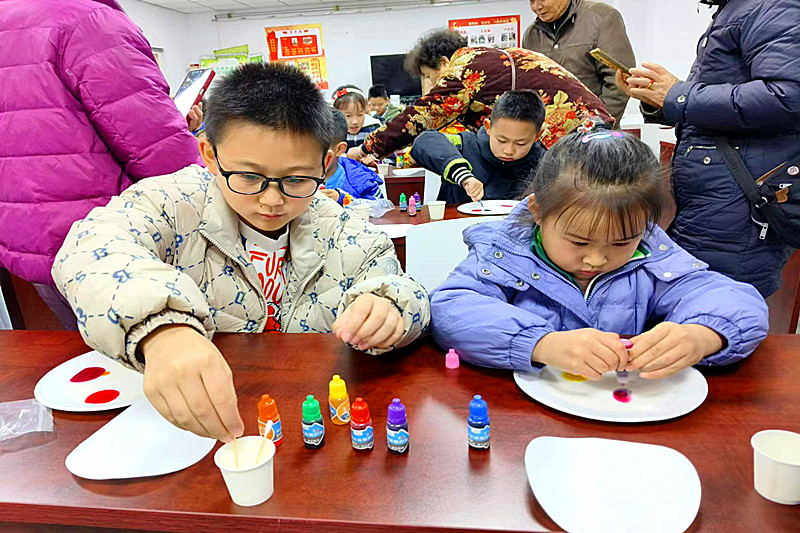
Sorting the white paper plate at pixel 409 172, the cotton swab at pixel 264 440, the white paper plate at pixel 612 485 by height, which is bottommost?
the white paper plate at pixel 409 172

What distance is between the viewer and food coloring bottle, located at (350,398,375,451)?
0.71m

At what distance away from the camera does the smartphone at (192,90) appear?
Answer: 1.85m

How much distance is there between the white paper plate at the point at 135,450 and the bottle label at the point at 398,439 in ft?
0.81

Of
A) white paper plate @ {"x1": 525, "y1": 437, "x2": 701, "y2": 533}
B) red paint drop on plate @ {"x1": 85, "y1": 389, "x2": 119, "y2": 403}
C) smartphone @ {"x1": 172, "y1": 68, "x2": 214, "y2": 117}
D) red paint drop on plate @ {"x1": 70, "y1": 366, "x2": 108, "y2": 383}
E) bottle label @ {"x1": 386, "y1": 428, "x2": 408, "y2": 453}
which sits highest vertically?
smartphone @ {"x1": 172, "y1": 68, "x2": 214, "y2": 117}

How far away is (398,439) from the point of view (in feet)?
2.28

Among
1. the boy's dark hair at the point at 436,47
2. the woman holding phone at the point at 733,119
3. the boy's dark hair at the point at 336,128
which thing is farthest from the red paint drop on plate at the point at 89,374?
the boy's dark hair at the point at 436,47

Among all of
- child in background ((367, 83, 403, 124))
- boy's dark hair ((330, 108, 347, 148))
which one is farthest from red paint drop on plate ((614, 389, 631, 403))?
child in background ((367, 83, 403, 124))

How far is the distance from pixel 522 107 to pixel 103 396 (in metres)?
2.03

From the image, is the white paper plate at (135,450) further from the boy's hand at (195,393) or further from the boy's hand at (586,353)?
the boy's hand at (586,353)

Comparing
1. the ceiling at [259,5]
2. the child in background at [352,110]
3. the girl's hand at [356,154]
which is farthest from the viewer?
the ceiling at [259,5]

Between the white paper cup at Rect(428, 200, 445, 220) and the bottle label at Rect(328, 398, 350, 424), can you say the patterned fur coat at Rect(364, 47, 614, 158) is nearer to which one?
the white paper cup at Rect(428, 200, 445, 220)

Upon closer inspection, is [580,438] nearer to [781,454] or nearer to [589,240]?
[781,454]

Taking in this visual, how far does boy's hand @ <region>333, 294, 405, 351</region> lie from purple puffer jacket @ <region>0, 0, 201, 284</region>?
892 millimetres

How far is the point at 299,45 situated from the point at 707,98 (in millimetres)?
8860
